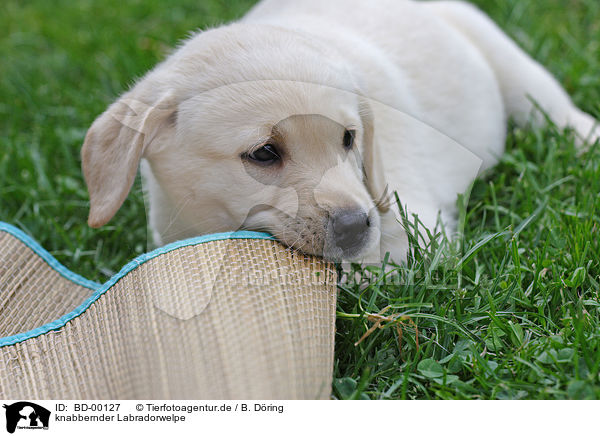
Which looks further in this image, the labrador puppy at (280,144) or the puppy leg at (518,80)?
the puppy leg at (518,80)

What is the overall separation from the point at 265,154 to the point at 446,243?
2.62ft

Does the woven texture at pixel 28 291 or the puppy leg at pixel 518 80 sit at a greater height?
the puppy leg at pixel 518 80

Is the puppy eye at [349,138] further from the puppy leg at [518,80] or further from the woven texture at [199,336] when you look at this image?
the puppy leg at [518,80]

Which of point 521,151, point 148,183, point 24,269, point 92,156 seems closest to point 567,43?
point 521,151

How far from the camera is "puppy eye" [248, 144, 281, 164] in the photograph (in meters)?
2.50

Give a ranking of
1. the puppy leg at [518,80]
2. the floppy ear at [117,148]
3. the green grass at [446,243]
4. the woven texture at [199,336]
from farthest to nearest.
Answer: the puppy leg at [518,80]
the floppy ear at [117,148]
the green grass at [446,243]
the woven texture at [199,336]

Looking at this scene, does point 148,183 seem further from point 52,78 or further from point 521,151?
point 52,78

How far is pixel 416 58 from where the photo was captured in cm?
367

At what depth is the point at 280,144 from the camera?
8.18 ft

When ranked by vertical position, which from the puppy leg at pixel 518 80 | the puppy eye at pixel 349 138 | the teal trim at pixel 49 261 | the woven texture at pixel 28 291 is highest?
the puppy leg at pixel 518 80

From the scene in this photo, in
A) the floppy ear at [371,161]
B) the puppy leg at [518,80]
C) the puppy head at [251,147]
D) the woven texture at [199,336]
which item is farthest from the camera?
the puppy leg at [518,80]

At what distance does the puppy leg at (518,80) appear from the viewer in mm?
4020

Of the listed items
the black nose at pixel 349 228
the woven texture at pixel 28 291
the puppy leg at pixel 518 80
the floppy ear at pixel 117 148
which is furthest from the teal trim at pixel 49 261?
the puppy leg at pixel 518 80
